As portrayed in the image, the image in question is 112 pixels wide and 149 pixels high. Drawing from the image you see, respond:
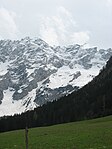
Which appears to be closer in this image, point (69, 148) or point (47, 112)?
point (69, 148)

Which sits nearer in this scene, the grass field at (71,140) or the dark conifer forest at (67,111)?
the grass field at (71,140)

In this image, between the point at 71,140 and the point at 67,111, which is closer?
the point at 71,140

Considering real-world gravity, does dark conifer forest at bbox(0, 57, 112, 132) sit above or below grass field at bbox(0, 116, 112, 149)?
above

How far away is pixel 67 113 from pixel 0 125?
29.2 meters

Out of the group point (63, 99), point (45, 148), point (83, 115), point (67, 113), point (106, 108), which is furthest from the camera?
point (63, 99)

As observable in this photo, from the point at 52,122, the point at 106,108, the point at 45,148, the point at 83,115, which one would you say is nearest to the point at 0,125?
the point at 52,122

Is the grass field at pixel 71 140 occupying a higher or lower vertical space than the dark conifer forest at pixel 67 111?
lower

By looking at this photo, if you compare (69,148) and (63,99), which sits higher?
(63,99)

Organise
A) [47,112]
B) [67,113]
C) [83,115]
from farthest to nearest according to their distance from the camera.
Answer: [47,112] → [67,113] → [83,115]

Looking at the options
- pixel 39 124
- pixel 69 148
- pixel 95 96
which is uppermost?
pixel 95 96

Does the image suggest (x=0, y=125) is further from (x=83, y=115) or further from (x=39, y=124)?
(x=83, y=115)

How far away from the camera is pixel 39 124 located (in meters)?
166

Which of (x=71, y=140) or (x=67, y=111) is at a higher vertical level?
(x=67, y=111)

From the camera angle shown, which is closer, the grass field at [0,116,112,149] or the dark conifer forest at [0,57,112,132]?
the grass field at [0,116,112,149]
